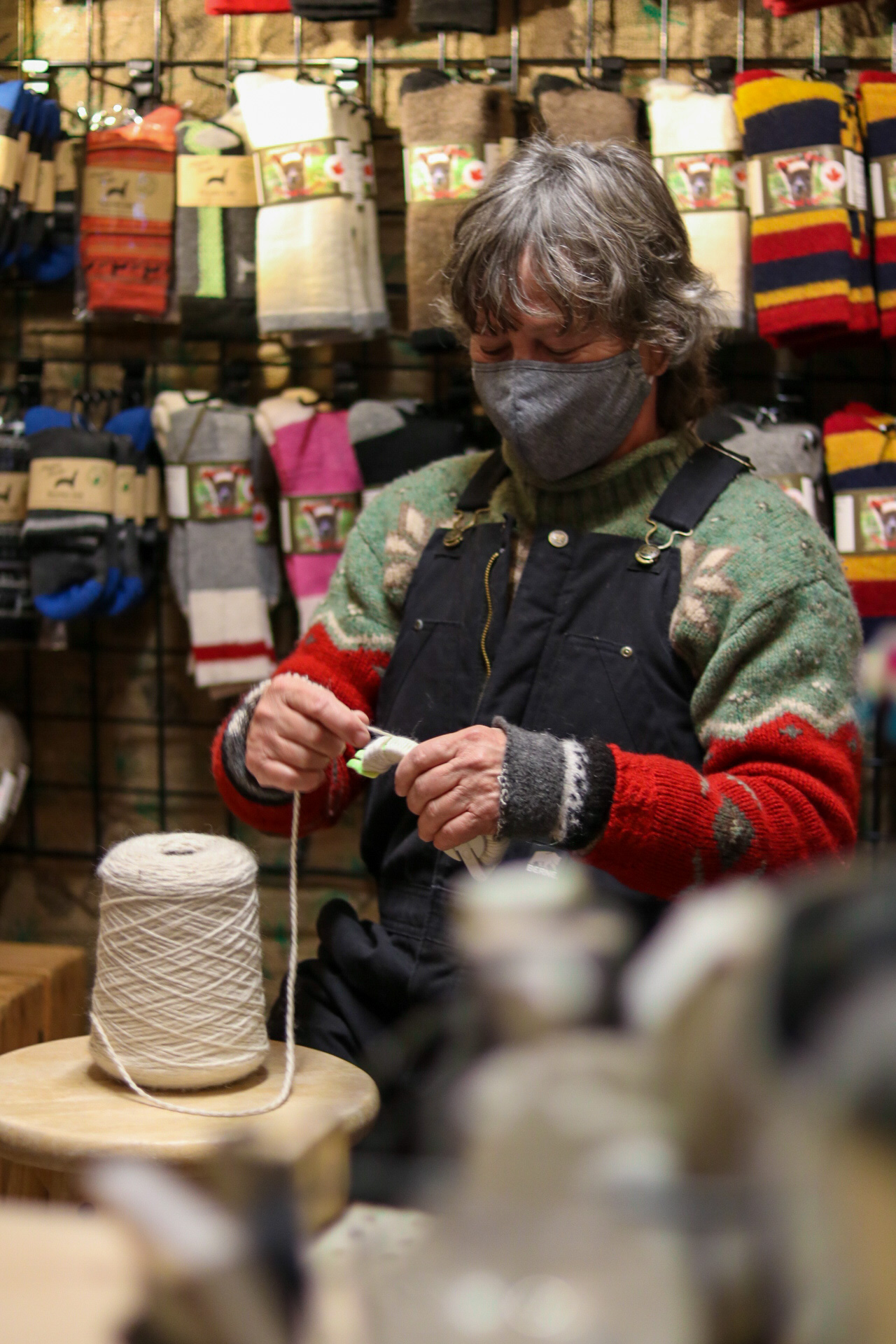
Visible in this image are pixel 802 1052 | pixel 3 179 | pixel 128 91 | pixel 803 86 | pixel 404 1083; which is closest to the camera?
pixel 802 1052

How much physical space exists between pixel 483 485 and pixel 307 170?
0.83m

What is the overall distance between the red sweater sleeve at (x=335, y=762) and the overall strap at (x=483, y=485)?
206mm

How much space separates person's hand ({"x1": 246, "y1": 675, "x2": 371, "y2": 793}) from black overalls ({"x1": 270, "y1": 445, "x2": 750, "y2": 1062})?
0.49 ft

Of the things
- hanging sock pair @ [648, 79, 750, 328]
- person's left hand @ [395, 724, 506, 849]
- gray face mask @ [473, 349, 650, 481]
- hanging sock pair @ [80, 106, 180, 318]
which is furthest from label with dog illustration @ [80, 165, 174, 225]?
person's left hand @ [395, 724, 506, 849]

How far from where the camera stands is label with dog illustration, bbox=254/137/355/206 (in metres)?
2.06

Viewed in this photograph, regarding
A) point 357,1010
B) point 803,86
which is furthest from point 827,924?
point 803,86

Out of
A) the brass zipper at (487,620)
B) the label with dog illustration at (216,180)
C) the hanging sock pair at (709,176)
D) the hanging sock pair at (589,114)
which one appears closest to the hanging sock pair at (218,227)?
the label with dog illustration at (216,180)

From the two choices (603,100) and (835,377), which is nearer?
(603,100)

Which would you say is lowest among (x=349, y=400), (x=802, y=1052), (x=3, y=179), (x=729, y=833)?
(x=729, y=833)

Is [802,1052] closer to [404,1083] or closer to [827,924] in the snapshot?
[827,924]

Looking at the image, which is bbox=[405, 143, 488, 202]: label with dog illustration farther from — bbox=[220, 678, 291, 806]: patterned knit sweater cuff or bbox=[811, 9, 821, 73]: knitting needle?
bbox=[220, 678, 291, 806]: patterned knit sweater cuff

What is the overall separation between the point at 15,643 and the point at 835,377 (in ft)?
4.91

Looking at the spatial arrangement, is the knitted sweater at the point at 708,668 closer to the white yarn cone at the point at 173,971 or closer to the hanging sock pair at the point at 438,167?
the white yarn cone at the point at 173,971

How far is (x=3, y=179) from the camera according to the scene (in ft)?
7.06
